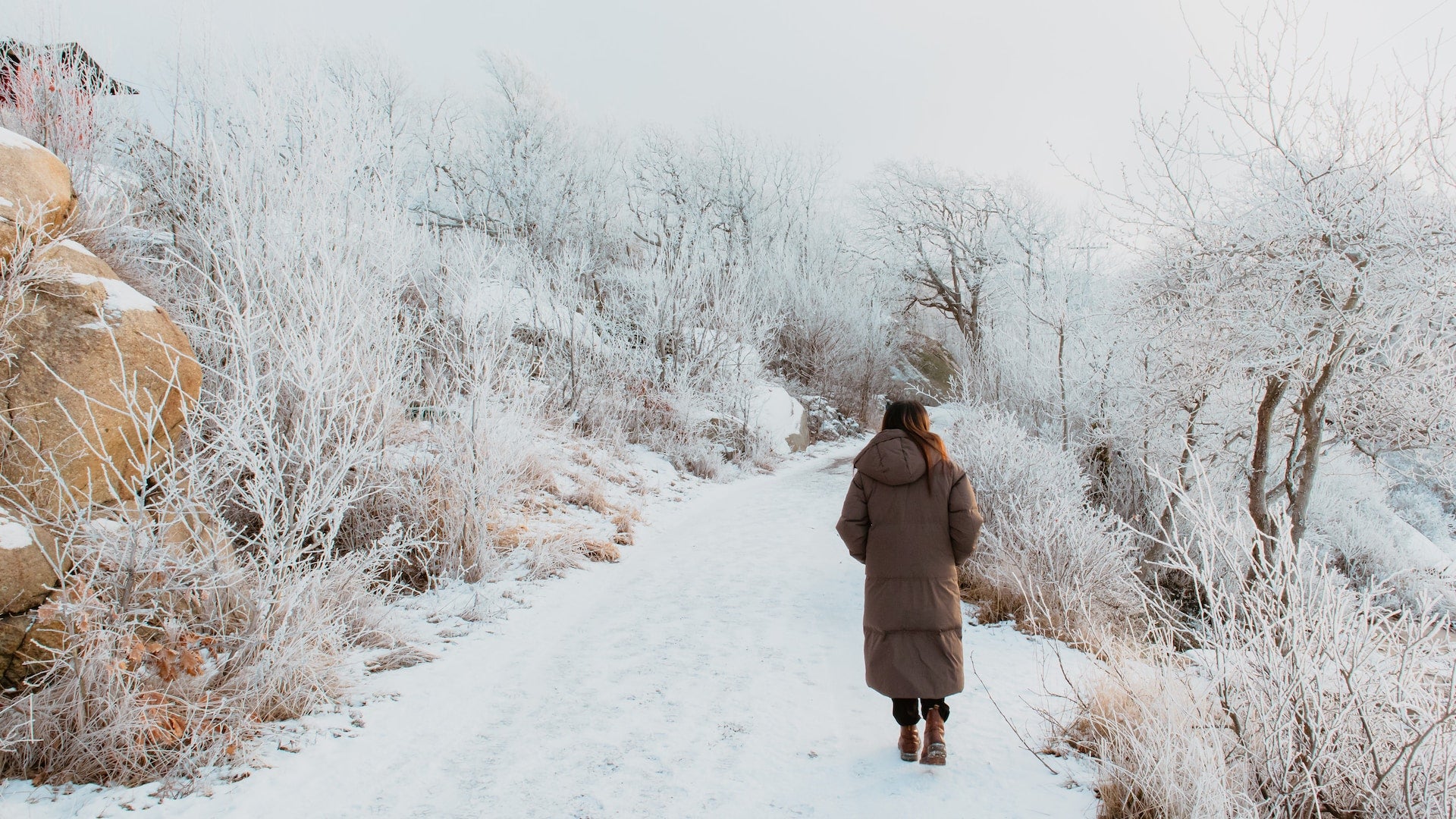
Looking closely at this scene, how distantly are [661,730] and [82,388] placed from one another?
10.4ft

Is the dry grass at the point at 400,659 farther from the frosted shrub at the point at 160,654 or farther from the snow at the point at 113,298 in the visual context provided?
the snow at the point at 113,298

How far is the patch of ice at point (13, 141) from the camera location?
11.4ft

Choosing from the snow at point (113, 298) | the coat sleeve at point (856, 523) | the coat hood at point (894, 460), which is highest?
the snow at point (113, 298)

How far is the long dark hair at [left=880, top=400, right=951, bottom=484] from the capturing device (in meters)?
3.06

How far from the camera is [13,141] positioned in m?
3.53

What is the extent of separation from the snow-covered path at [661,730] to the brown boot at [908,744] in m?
0.04

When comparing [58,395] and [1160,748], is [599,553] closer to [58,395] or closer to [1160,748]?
[58,395]

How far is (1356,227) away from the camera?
16.3ft

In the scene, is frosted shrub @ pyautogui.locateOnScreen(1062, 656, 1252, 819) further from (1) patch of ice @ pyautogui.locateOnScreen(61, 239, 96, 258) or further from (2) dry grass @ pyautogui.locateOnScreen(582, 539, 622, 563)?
(1) patch of ice @ pyautogui.locateOnScreen(61, 239, 96, 258)

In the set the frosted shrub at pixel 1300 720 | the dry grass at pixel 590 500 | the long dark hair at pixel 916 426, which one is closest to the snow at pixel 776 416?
the dry grass at pixel 590 500

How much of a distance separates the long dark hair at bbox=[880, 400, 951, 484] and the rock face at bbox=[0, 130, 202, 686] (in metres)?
3.19

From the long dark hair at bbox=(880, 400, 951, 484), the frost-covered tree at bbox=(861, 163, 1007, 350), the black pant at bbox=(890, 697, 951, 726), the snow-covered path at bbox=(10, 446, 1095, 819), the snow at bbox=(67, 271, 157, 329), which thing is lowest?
the snow-covered path at bbox=(10, 446, 1095, 819)

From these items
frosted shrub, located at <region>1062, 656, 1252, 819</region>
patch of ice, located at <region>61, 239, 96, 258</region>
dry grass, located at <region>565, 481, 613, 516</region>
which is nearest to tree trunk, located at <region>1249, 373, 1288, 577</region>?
frosted shrub, located at <region>1062, 656, 1252, 819</region>

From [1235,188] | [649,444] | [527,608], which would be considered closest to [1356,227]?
[1235,188]
